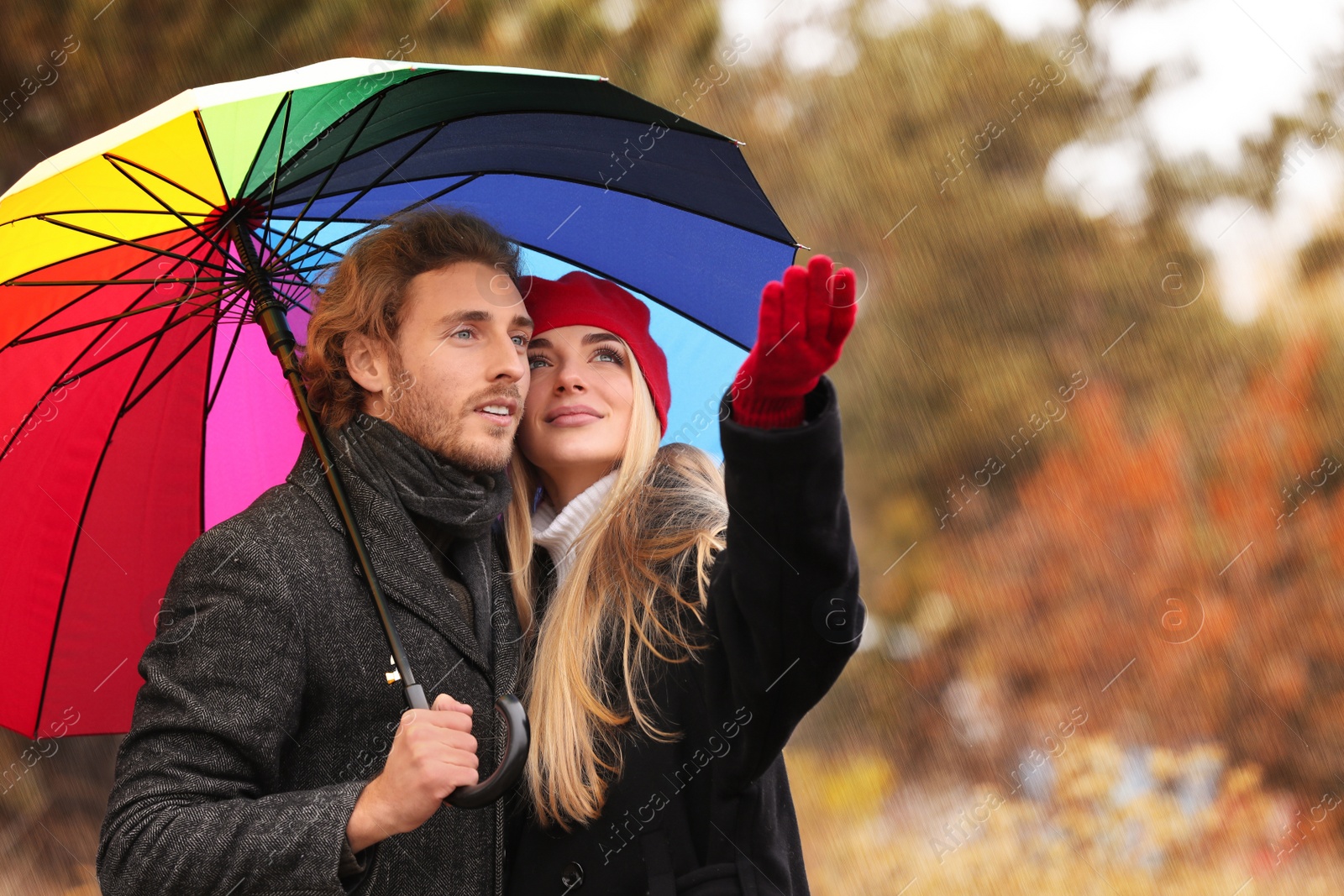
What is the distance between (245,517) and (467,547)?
0.43m

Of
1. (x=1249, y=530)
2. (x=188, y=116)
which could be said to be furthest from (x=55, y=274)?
(x=1249, y=530)

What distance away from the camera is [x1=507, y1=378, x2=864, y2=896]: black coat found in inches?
66.2

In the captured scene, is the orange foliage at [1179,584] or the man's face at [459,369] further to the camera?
the orange foliage at [1179,584]

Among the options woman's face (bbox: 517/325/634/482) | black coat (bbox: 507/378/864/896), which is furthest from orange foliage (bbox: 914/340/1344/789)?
black coat (bbox: 507/378/864/896)

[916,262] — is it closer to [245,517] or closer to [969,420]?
[969,420]

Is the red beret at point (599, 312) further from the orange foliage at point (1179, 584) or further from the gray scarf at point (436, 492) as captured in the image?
the orange foliage at point (1179, 584)

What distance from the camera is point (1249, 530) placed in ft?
22.0

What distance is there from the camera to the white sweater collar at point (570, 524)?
8.41 ft

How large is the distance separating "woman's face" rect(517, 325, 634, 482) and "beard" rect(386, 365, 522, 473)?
0.24 metres

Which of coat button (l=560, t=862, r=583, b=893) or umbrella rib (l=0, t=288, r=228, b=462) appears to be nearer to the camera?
coat button (l=560, t=862, r=583, b=893)

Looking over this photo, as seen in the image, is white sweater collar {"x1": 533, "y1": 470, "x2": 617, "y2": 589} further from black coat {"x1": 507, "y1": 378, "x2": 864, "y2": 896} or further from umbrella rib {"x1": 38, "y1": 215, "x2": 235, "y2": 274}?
umbrella rib {"x1": 38, "y1": 215, "x2": 235, "y2": 274}

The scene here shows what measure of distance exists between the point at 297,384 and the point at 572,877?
1.01 meters

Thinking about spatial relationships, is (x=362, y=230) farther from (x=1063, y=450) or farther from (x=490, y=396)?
(x=1063, y=450)

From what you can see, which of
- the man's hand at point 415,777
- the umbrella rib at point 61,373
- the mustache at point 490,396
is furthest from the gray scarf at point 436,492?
the umbrella rib at point 61,373
